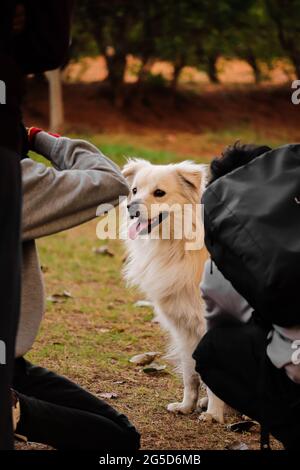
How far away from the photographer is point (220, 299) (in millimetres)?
3309

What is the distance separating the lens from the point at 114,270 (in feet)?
25.7

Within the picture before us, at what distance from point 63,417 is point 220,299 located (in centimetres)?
77

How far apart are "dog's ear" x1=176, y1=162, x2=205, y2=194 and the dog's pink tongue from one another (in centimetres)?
32

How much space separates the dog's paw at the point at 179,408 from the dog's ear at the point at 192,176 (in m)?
1.21

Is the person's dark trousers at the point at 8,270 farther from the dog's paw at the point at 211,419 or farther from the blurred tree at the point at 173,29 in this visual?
the blurred tree at the point at 173,29

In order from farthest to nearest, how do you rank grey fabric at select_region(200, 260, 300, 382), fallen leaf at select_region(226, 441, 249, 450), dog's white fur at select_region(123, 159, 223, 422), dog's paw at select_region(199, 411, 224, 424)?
dog's white fur at select_region(123, 159, 223, 422) < dog's paw at select_region(199, 411, 224, 424) < fallen leaf at select_region(226, 441, 249, 450) < grey fabric at select_region(200, 260, 300, 382)

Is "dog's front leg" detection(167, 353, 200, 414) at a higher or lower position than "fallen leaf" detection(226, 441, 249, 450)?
lower

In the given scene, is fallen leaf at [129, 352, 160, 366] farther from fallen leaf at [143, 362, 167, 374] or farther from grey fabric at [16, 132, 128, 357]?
grey fabric at [16, 132, 128, 357]

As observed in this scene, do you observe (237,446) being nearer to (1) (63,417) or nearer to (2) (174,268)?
(1) (63,417)

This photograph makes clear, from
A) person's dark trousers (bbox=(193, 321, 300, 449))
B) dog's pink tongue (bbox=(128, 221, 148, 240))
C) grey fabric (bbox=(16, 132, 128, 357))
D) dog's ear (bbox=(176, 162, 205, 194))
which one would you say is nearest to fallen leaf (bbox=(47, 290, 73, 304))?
dog's pink tongue (bbox=(128, 221, 148, 240))

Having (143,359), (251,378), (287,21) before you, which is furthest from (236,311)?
(287,21)

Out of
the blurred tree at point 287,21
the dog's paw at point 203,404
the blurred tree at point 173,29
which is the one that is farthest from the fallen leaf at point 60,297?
the blurred tree at point 287,21

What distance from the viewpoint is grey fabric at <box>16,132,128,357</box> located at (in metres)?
2.99
